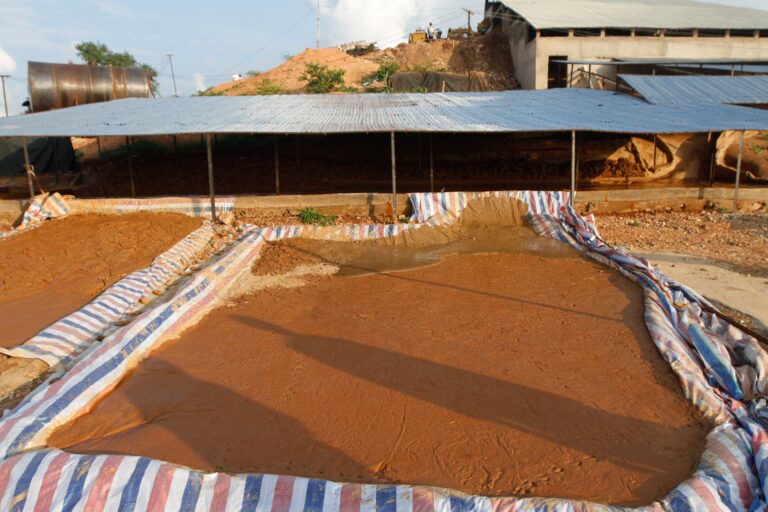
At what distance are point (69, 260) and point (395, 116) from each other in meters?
7.06

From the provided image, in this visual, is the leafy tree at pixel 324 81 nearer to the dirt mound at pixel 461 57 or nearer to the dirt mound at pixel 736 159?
the dirt mound at pixel 461 57

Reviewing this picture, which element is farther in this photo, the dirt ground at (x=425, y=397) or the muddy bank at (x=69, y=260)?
the muddy bank at (x=69, y=260)

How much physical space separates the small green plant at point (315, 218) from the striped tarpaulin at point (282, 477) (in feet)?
17.1

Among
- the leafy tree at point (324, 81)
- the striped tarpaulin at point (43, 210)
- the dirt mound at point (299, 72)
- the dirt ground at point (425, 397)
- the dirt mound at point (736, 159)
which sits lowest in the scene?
the dirt ground at point (425, 397)

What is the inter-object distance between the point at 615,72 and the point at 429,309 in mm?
19020

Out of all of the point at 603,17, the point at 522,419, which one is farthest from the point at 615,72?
the point at 522,419

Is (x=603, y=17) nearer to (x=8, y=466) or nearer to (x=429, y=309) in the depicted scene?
(x=429, y=309)

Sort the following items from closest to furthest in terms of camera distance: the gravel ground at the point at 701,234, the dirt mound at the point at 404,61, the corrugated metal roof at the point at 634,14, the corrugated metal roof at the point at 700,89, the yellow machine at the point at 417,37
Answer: the gravel ground at the point at 701,234 < the corrugated metal roof at the point at 700,89 < the corrugated metal roof at the point at 634,14 < the dirt mound at the point at 404,61 < the yellow machine at the point at 417,37

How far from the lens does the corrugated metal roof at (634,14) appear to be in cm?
2159

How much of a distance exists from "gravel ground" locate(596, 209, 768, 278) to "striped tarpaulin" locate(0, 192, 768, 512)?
341 cm

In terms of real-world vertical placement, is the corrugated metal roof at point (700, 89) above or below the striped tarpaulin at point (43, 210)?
above

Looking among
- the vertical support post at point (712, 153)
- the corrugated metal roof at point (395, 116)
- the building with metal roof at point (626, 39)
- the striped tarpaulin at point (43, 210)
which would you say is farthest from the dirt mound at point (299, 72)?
the striped tarpaulin at point (43, 210)

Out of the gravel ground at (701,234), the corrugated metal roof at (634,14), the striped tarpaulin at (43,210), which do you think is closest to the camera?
the gravel ground at (701,234)

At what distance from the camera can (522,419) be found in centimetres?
410
